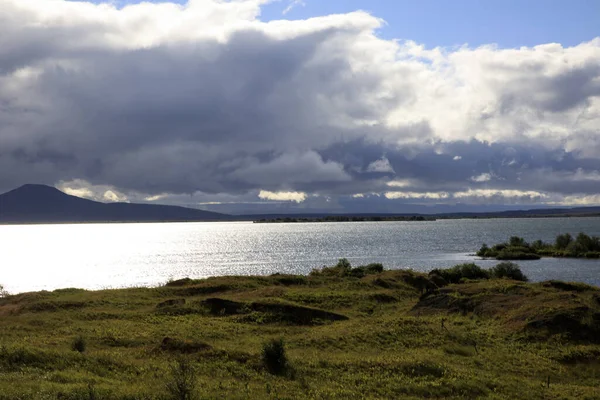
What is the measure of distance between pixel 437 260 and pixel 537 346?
327 feet

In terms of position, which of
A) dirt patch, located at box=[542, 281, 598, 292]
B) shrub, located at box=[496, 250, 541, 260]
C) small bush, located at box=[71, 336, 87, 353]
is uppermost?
small bush, located at box=[71, 336, 87, 353]

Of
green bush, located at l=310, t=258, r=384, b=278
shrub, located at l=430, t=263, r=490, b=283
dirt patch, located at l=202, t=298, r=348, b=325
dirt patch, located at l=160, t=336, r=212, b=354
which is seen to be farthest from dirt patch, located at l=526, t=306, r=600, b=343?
green bush, located at l=310, t=258, r=384, b=278

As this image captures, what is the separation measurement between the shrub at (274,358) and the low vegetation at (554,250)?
121 metres

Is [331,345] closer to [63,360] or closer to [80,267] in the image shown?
[63,360]

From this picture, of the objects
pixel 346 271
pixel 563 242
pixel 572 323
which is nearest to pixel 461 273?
pixel 346 271

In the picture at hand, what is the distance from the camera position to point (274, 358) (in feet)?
94.1

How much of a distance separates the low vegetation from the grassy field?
8516 cm

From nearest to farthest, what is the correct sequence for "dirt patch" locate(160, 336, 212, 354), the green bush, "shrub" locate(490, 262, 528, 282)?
"dirt patch" locate(160, 336, 212, 354)
the green bush
"shrub" locate(490, 262, 528, 282)

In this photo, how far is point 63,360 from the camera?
91.2ft

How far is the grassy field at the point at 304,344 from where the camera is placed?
25250 millimetres

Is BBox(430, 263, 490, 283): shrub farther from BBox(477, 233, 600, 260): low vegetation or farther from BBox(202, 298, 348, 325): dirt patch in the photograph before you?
BBox(477, 233, 600, 260): low vegetation

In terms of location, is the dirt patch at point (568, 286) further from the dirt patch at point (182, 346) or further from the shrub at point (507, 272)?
the dirt patch at point (182, 346)

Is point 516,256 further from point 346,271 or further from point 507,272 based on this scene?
point 346,271

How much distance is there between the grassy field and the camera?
25250 mm
